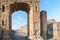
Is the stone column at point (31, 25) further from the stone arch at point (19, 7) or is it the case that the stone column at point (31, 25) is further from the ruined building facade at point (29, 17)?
the stone arch at point (19, 7)

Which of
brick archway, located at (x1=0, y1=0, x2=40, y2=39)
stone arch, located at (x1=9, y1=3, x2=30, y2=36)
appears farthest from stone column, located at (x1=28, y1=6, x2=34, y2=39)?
stone arch, located at (x1=9, y1=3, x2=30, y2=36)

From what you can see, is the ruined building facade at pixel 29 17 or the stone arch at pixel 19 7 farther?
the stone arch at pixel 19 7

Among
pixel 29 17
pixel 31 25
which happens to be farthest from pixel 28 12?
pixel 31 25

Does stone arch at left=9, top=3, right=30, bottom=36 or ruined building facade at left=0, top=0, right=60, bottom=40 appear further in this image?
stone arch at left=9, top=3, right=30, bottom=36

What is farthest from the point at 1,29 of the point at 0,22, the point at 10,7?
the point at 10,7

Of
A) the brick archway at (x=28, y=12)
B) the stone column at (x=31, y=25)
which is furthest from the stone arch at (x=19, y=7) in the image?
the stone column at (x=31, y=25)

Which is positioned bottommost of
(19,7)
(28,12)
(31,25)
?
(31,25)

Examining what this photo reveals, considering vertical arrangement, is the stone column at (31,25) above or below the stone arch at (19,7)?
below

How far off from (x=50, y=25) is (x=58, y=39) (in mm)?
2387

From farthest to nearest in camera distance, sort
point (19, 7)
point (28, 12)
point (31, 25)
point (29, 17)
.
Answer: point (19, 7) < point (28, 12) < point (29, 17) < point (31, 25)

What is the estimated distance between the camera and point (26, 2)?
677 inches

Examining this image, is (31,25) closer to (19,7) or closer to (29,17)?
(29,17)

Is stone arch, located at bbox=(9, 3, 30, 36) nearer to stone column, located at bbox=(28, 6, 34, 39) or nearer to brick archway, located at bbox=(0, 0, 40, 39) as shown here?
brick archway, located at bbox=(0, 0, 40, 39)

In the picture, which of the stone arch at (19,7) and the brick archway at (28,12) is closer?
A: the brick archway at (28,12)
